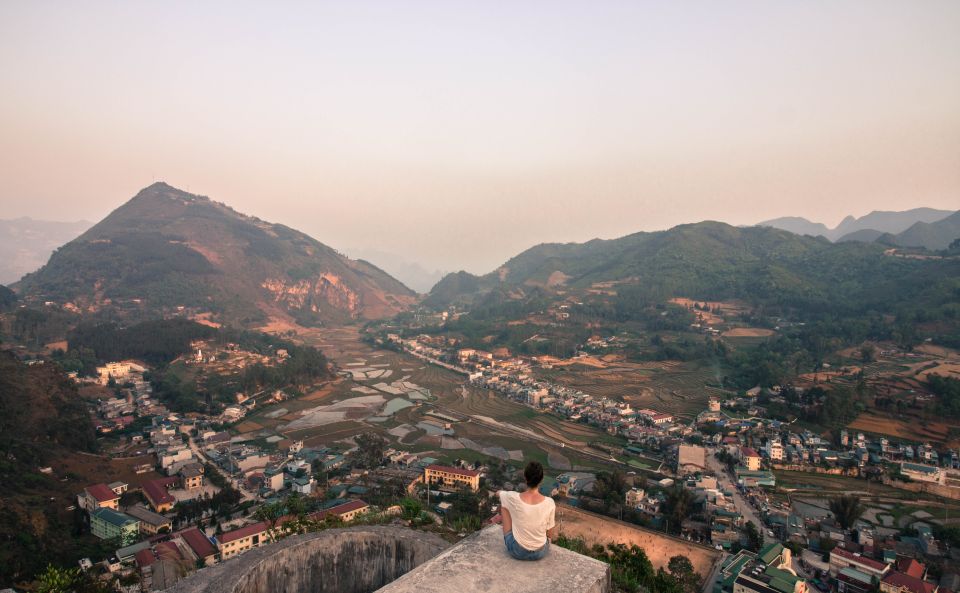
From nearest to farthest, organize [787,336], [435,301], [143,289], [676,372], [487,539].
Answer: [487,539] → [676,372] → [787,336] → [143,289] → [435,301]

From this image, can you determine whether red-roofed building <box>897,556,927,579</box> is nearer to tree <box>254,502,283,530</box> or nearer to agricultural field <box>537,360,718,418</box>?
agricultural field <box>537,360,718,418</box>

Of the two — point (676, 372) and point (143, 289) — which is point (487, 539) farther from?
point (143, 289)

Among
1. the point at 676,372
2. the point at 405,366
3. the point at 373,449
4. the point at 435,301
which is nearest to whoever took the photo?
the point at 373,449

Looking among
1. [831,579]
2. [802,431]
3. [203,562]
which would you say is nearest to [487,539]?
[203,562]

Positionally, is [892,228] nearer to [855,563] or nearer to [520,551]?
[855,563]

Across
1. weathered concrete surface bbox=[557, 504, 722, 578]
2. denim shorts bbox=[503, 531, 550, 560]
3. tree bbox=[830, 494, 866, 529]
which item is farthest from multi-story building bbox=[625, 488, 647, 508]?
denim shorts bbox=[503, 531, 550, 560]

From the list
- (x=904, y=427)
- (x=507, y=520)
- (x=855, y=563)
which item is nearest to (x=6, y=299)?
(x=507, y=520)
